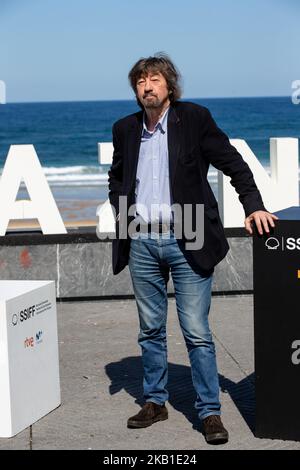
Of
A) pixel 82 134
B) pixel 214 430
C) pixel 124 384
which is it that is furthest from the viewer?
pixel 82 134

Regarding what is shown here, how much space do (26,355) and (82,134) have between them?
56.7 metres

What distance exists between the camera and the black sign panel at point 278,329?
4.73 m

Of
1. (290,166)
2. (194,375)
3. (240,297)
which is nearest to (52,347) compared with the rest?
(194,375)

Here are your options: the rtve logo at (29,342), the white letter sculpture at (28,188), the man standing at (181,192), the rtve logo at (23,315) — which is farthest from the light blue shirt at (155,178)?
the white letter sculpture at (28,188)

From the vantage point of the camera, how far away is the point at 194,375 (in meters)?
5.02

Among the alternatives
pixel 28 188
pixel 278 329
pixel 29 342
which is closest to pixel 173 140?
pixel 278 329

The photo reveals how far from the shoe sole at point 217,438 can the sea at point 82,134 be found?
13.4 metres

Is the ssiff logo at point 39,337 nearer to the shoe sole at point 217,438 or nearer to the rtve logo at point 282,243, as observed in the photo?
the shoe sole at point 217,438

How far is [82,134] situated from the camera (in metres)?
61.4

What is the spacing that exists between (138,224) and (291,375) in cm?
113

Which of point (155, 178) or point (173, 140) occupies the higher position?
point (173, 140)

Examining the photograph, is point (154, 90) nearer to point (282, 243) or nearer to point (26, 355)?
point (282, 243)

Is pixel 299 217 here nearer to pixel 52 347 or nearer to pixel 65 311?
pixel 52 347
